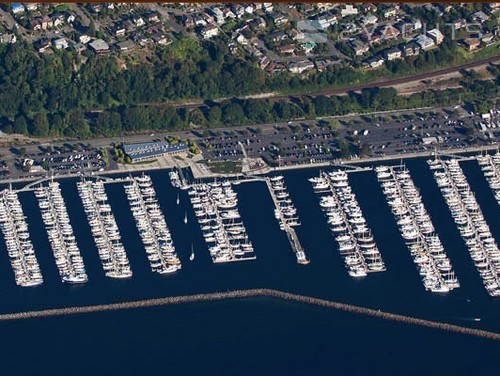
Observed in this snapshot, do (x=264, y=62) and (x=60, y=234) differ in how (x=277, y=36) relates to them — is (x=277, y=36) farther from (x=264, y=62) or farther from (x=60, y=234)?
(x=60, y=234)

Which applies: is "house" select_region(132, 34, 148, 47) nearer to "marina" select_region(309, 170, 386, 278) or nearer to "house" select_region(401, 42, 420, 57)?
"house" select_region(401, 42, 420, 57)

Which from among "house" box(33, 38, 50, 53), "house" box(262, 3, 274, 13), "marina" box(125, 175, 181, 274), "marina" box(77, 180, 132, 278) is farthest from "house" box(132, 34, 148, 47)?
"marina" box(77, 180, 132, 278)

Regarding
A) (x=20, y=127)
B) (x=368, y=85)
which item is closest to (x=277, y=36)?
(x=368, y=85)

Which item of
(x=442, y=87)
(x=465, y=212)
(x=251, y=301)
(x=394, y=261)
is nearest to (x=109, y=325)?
(x=251, y=301)

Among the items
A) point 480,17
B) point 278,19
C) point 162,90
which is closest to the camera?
point 162,90

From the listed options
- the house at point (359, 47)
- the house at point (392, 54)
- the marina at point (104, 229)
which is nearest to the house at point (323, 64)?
the house at point (359, 47)

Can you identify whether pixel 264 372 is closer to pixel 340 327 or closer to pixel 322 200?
pixel 340 327
